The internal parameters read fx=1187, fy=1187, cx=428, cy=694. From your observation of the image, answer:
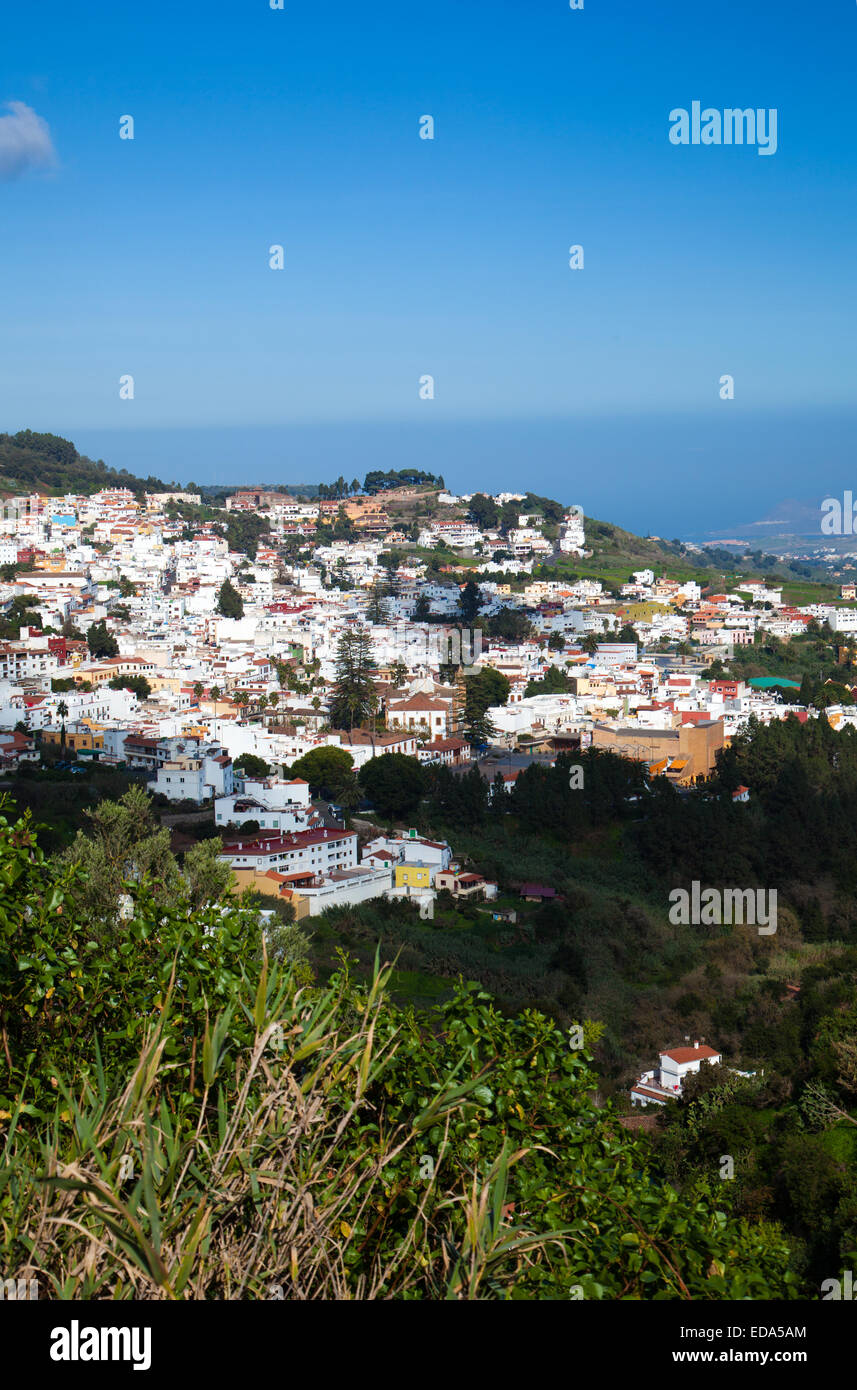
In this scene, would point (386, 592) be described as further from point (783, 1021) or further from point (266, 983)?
point (266, 983)

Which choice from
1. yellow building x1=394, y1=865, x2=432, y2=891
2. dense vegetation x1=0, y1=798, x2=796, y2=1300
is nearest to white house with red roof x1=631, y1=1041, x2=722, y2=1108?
yellow building x1=394, y1=865, x2=432, y2=891

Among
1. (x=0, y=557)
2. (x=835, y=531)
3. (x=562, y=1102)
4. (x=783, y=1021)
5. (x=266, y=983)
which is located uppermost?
(x=0, y=557)

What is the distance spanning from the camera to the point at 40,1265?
1440 millimetres

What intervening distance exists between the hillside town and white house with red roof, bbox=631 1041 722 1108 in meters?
3.36

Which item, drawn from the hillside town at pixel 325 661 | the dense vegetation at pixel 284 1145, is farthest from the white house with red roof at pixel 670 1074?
the dense vegetation at pixel 284 1145

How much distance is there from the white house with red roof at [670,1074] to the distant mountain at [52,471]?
4354 centimetres

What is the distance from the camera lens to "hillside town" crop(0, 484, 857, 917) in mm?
16562

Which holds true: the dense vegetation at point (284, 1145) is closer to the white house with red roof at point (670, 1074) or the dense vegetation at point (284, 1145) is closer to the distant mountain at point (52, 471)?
the white house with red roof at point (670, 1074)

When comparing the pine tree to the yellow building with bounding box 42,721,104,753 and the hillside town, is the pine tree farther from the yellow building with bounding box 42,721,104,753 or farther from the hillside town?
the yellow building with bounding box 42,721,104,753

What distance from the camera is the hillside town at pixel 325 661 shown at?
1656 centimetres

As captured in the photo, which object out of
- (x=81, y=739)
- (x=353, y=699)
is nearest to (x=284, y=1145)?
(x=81, y=739)
